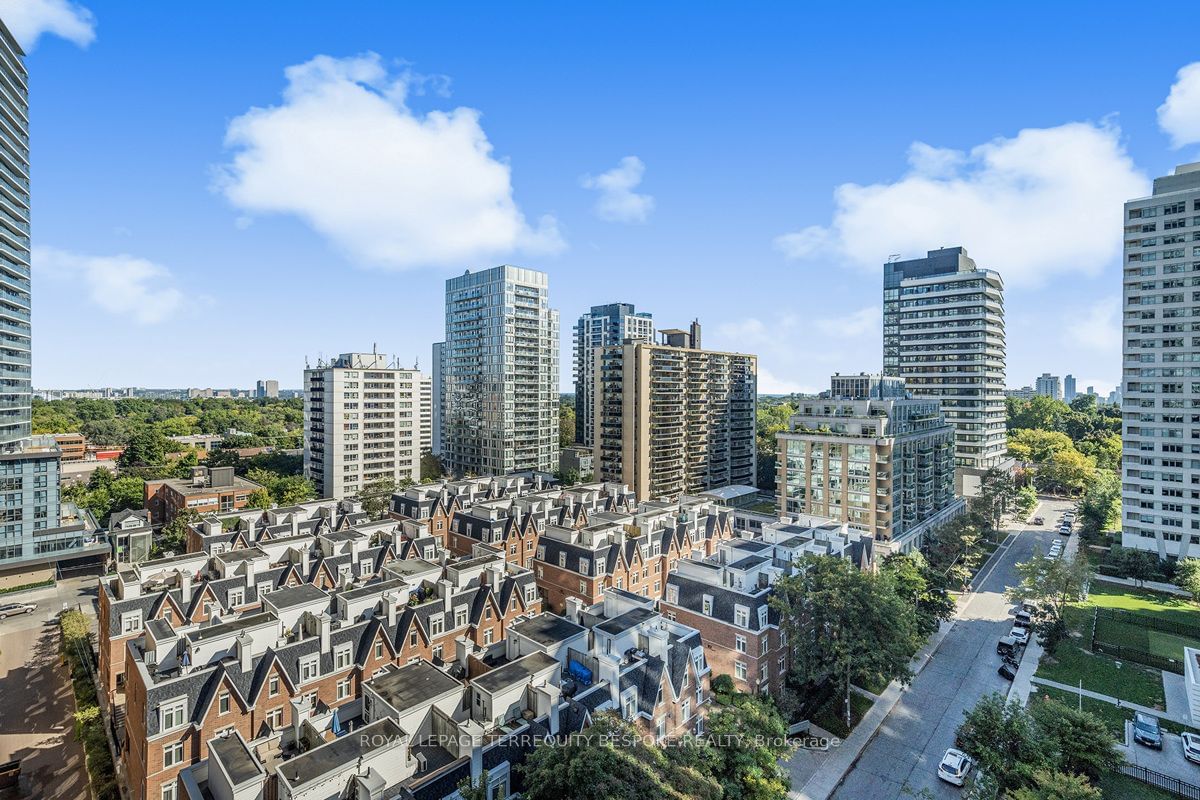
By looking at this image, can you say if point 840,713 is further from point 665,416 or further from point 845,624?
point 665,416

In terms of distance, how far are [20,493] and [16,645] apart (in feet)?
82.4

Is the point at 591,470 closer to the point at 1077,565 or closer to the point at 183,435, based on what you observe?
the point at 1077,565

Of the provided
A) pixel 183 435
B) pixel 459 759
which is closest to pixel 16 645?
pixel 459 759

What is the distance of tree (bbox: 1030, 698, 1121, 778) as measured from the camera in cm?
2700

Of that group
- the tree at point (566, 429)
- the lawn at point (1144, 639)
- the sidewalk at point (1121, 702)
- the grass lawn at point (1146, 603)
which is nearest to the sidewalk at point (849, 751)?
the sidewalk at point (1121, 702)

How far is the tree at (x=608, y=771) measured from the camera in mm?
19359

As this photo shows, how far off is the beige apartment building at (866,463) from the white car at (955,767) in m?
34.4

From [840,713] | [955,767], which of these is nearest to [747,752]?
[955,767]

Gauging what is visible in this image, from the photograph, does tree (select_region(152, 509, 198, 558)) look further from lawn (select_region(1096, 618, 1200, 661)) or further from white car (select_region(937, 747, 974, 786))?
lawn (select_region(1096, 618, 1200, 661))

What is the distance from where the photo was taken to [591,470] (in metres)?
101

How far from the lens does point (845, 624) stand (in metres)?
36.0

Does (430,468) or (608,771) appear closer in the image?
(608,771)

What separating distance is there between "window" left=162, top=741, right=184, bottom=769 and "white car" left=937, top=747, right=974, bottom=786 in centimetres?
3982

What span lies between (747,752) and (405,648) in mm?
21778
